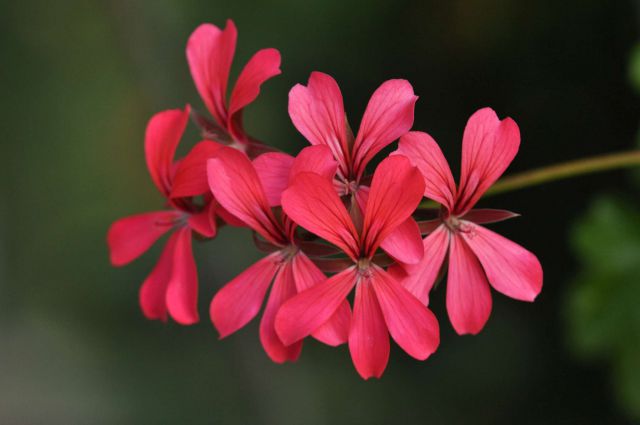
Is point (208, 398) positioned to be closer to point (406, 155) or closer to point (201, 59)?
point (201, 59)

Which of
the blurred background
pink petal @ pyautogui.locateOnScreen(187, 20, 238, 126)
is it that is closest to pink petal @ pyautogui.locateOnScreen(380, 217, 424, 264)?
pink petal @ pyautogui.locateOnScreen(187, 20, 238, 126)

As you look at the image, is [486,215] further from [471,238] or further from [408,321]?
[408,321]

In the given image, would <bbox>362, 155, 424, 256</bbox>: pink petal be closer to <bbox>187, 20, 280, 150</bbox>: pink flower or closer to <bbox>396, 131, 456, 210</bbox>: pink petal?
<bbox>396, 131, 456, 210</bbox>: pink petal

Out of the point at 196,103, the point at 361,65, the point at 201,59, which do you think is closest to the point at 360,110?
the point at 361,65

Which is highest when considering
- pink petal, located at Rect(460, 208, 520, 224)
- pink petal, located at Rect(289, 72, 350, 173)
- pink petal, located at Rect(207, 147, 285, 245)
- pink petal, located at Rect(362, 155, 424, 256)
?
pink petal, located at Rect(289, 72, 350, 173)

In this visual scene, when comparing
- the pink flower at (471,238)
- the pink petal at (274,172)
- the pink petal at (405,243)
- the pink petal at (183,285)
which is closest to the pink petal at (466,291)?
the pink flower at (471,238)

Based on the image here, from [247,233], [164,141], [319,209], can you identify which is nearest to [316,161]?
[319,209]
